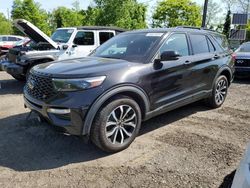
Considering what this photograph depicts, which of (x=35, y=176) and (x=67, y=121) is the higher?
(x=67, y=121)

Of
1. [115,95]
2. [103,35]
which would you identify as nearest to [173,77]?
[115,95]

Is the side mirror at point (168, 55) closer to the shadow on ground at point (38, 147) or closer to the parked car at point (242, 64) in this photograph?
the shadow on ground at point (38, 147)

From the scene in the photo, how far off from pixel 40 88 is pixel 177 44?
2.47 m

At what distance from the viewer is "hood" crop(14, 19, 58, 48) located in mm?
7749

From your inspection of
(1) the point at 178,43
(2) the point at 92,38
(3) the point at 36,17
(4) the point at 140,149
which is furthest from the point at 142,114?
(3) the point at 36,17

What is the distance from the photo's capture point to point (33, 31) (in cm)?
803

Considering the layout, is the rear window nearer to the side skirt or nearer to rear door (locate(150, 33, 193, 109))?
the side skirt

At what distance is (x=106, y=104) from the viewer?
375cm

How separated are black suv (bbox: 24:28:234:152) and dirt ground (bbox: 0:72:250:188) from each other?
37 cm

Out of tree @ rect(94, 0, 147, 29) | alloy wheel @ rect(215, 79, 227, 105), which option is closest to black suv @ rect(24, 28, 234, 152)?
alloy wheel @ rect(215, 79, 227, 105)

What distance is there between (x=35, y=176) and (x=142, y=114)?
175 cm

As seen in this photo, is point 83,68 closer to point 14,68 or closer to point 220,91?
point 220,91

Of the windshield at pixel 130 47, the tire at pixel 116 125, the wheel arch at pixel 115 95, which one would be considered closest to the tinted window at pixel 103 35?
the windshield at pixel 130 47

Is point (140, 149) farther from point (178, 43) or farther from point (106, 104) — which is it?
point (178, 43)
